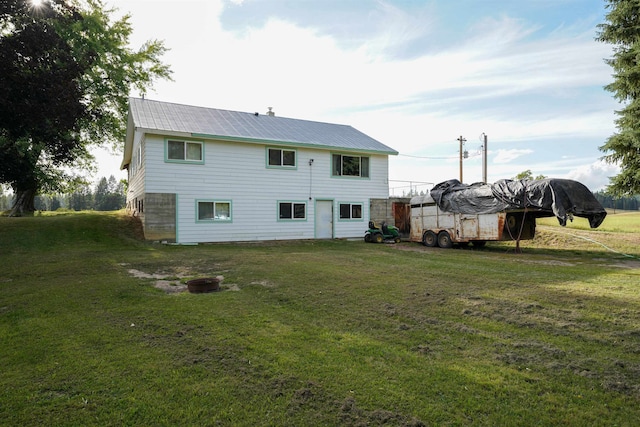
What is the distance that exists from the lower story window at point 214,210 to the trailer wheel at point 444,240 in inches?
382

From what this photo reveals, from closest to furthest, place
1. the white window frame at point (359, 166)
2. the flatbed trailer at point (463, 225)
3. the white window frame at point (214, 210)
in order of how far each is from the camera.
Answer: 1. the flatbed trailer at point (463, 225)
2. the white window frame at point (214, 210)
3. the white window frame at point (359, 166)

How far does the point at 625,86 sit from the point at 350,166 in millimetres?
12218

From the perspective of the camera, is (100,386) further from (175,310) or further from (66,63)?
(66,63)

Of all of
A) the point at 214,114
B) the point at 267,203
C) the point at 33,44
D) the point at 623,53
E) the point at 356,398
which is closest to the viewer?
Result: the point at 356,398

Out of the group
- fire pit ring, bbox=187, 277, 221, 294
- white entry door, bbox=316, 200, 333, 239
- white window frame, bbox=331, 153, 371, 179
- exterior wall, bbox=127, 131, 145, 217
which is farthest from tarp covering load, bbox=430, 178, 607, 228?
exterior wall, bbox=127, 131, 145, 217

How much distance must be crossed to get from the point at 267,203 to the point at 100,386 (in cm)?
1437

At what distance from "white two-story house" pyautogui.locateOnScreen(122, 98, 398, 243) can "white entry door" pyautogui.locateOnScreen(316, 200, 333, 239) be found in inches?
2.1

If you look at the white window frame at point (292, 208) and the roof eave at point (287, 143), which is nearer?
the roof eave at point (287, 143)

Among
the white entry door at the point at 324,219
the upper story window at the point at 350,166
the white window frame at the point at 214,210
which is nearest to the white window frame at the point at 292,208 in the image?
the white entry door at the point at 324,219

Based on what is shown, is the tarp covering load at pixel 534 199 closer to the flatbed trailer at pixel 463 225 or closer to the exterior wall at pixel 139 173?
the flatbed trailer at pixel 463 225

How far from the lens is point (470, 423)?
2693 millimetres

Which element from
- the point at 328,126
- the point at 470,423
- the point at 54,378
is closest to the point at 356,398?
the point at 470,423

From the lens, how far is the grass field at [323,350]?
2.86 metres

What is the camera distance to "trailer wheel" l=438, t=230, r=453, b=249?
16.0 m
